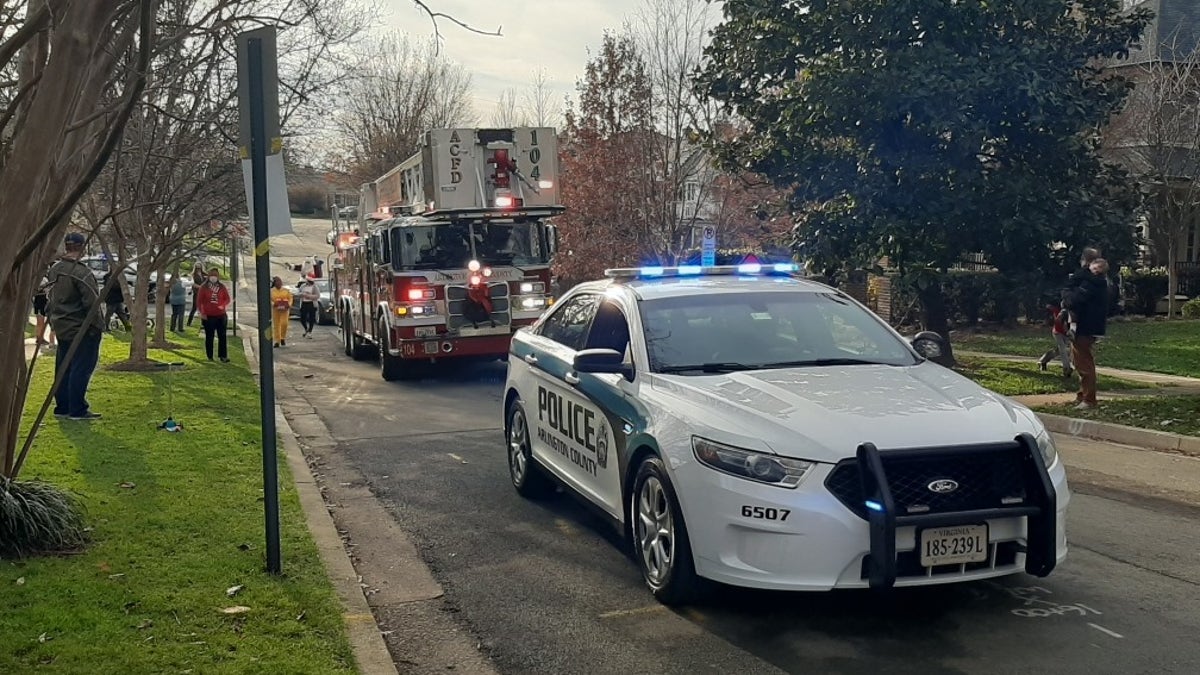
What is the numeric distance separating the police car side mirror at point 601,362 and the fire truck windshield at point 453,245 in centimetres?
1058

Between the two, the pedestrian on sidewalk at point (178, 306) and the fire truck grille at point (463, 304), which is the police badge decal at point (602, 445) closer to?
the fire truck grille at point (463, 304)

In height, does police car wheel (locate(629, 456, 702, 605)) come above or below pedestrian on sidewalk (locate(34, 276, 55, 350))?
below

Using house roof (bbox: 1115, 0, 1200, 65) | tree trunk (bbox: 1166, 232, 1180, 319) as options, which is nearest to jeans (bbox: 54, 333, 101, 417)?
tree trunk (bbox: 1166, 232, 1180, 319)

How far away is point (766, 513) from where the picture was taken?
482 cm

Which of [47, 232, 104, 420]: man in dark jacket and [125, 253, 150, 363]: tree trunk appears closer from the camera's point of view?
[47, 232, 104, 420]: man in dark jacket

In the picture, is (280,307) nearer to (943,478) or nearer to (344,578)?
(344,578)

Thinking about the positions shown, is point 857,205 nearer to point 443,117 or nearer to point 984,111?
point 984,111

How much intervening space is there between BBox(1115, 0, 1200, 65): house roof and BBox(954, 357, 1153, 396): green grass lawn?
1237 centimetres

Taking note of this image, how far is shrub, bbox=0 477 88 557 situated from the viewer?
19.6 ft

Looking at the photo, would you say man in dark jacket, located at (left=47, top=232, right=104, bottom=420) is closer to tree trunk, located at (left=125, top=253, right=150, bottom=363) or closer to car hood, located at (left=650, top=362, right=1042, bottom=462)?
tree trunk, located at (left=125, top=253, right=150, bottom=363)

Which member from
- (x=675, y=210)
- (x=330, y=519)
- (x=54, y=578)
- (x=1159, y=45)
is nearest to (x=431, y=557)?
(x=330, y=519)

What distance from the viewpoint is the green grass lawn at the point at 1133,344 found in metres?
16.6

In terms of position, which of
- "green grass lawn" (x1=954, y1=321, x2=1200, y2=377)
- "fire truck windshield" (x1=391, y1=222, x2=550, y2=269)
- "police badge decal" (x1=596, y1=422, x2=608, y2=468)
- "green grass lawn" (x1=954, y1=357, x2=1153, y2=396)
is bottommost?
"green grass lawn" (x1=954, y1=357, x2=1153, y2=396)

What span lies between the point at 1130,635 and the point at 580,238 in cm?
2250
